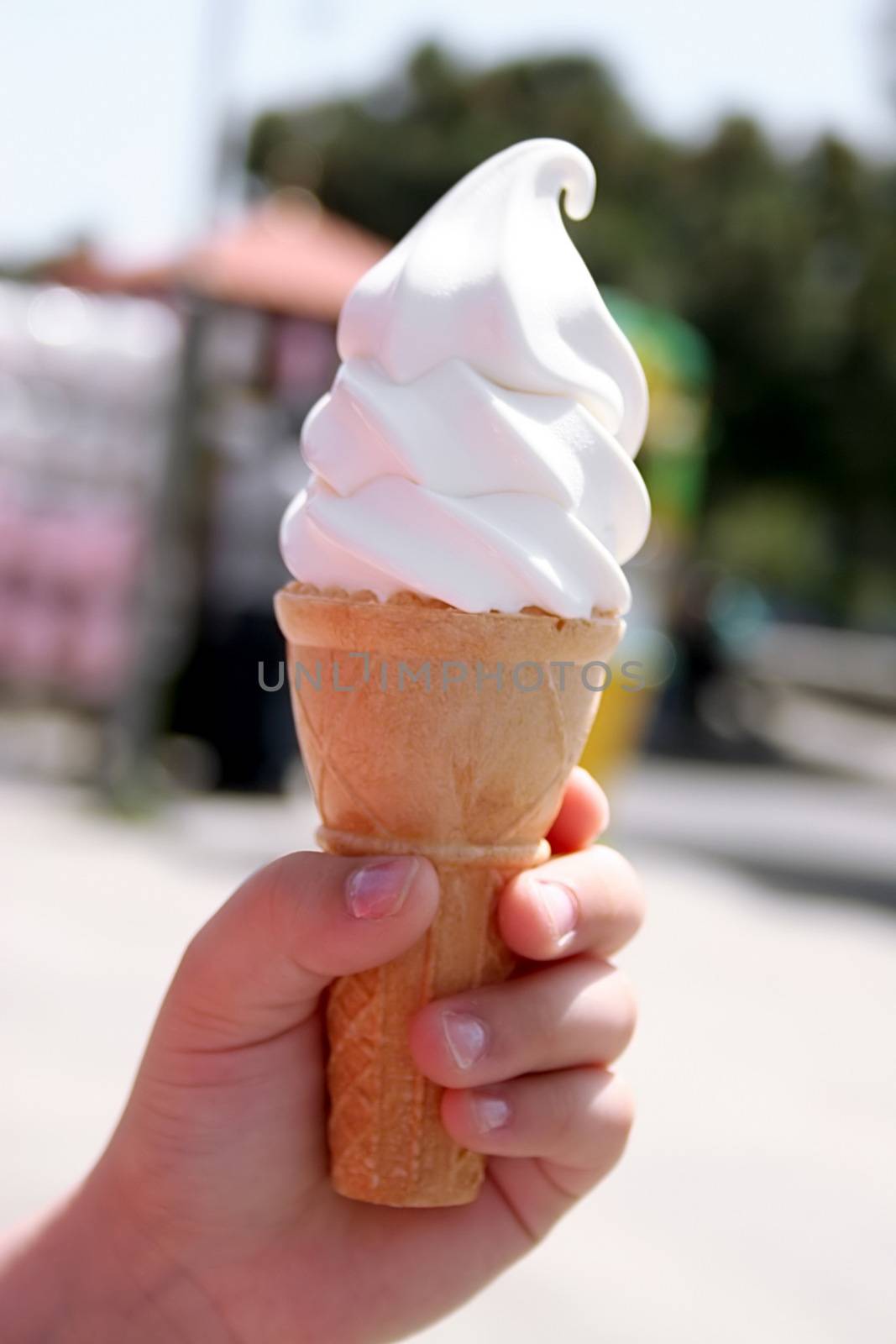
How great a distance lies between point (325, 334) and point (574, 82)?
20.7 m

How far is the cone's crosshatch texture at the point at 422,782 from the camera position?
1.42 m

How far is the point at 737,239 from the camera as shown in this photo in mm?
21469

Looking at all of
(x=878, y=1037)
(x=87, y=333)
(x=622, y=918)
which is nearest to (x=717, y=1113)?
(x=878, y=1037)

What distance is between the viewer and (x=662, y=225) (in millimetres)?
22391

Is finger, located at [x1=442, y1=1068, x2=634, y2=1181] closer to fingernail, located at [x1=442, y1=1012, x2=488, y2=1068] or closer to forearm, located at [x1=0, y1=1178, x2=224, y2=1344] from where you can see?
fingernail, located at [x1=442, y1=1012, x2=488, y2=1068]

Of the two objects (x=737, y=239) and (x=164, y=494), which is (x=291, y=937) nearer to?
(x=164, y=494)

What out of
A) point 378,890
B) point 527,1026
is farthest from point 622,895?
point 378,890

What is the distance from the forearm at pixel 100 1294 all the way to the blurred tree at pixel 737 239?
18.7 m

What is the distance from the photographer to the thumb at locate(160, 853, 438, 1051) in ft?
4.17

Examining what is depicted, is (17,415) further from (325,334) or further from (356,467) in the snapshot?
(356,467)

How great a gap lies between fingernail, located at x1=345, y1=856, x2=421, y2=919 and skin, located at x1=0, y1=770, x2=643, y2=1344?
15mm

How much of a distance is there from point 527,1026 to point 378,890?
0.22 m

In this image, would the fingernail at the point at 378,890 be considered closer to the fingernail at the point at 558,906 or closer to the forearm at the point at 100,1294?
the fingernail at the point at 558,906

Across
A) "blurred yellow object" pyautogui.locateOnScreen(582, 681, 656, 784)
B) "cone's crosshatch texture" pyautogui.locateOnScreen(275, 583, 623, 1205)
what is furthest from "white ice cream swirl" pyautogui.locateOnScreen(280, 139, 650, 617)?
"blurred yellow object" pyautogui.locateOnScreen(582, 681, 656, 784)
